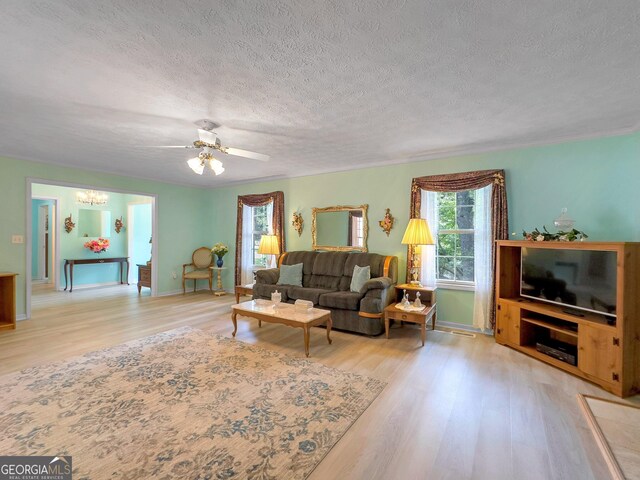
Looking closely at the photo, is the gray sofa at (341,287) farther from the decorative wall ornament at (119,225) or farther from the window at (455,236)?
the decorative wall ornament at (119,225)

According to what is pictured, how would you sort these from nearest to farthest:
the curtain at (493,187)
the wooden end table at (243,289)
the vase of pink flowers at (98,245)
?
the curtain at (493,187), the wooden end table at (243,289), the vase of pink flowers at (98,245)

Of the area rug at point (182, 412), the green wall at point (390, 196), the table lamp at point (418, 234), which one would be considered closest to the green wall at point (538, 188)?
the green wall at point (390, 196)

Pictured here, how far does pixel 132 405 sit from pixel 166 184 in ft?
17.0

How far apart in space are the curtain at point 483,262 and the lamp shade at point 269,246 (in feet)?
10.9

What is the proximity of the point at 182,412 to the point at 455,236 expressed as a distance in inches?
153

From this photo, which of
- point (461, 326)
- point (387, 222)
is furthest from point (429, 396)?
point (387, 222)

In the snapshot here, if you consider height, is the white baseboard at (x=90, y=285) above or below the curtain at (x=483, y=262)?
below

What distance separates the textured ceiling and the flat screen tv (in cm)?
135

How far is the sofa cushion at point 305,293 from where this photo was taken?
435cm

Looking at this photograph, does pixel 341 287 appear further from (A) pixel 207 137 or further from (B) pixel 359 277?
(A) pixel 207 137

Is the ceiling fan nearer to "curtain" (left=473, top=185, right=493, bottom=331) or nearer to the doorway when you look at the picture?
"curtain" (left=473, top=185, right=493, bottom=331)

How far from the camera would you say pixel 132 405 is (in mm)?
2279

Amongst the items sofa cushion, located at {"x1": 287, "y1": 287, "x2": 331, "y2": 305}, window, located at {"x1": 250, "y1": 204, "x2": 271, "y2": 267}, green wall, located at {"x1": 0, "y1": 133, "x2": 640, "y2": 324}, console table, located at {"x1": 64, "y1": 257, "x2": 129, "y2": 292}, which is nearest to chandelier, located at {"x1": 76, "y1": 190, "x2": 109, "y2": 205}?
console table, located at {"x1": 64, "y1": 257, "x2": 129, "y2": 292}

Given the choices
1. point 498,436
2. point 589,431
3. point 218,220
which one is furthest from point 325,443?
point 218,220
